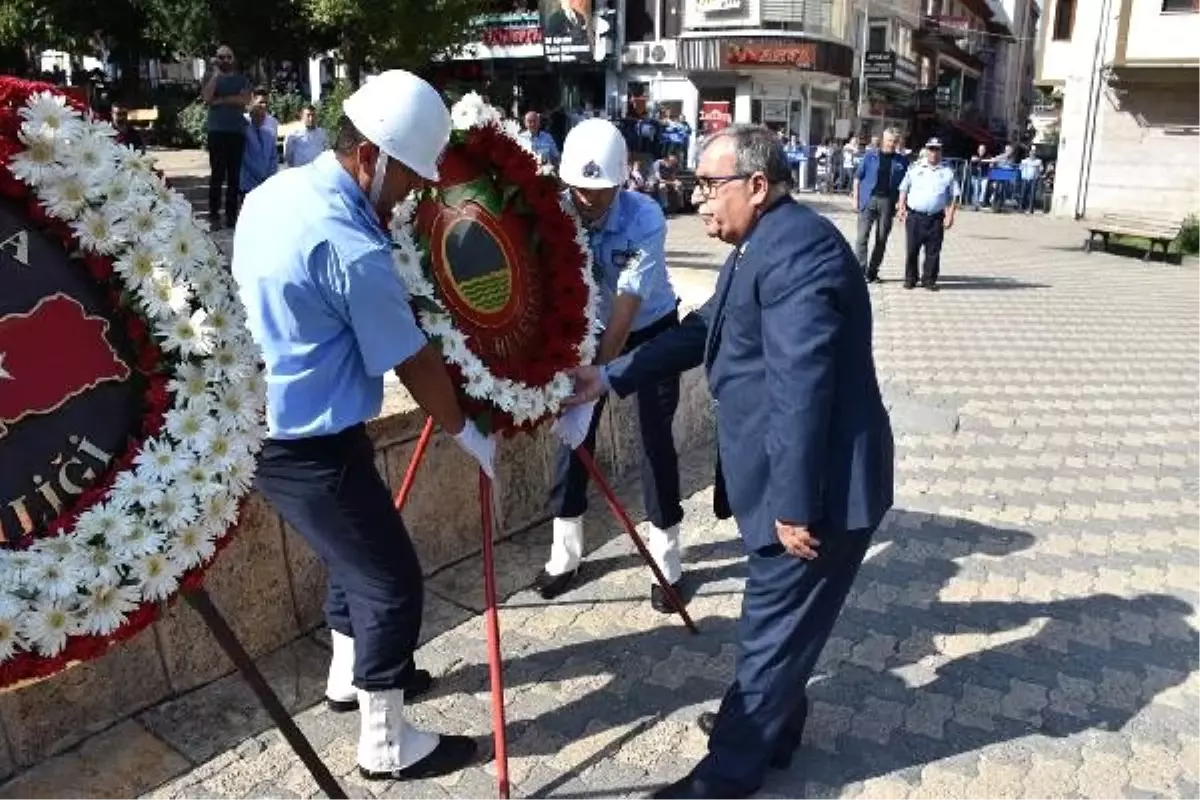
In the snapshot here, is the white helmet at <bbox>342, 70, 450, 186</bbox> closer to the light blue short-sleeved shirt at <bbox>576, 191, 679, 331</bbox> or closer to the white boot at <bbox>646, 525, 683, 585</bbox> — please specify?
the light blue short-sleeved shirt at <bbox>576, 191, 679, 331</bbox>

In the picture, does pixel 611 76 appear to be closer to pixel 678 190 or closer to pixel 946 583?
pixel 678 190

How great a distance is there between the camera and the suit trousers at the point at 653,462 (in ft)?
13.7

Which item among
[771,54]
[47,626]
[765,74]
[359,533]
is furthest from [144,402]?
[765,74]

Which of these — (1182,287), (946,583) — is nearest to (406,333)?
(946,583)

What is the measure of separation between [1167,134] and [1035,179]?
14.0 ft

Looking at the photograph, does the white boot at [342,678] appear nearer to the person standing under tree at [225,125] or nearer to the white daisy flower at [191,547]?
the white daisy flower at [191,547]

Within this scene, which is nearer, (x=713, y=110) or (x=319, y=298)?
(x=319, y=298)

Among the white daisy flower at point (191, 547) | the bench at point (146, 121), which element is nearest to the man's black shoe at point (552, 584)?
the white daisy flower at point (191, 547)

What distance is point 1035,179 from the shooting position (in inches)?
1097

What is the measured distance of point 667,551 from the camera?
4.28 metres

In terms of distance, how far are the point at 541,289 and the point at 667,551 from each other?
4.45 feet

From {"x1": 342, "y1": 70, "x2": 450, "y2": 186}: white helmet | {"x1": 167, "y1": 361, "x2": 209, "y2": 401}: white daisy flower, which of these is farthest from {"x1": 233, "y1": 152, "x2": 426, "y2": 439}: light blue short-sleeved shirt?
{"x1": 167, "y1": 361, "x2": 209, "y2": 401}: white daisy flower

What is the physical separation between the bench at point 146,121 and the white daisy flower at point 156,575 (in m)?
22.5

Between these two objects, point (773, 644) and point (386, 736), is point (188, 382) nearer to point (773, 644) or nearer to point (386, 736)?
point (386, 736)
